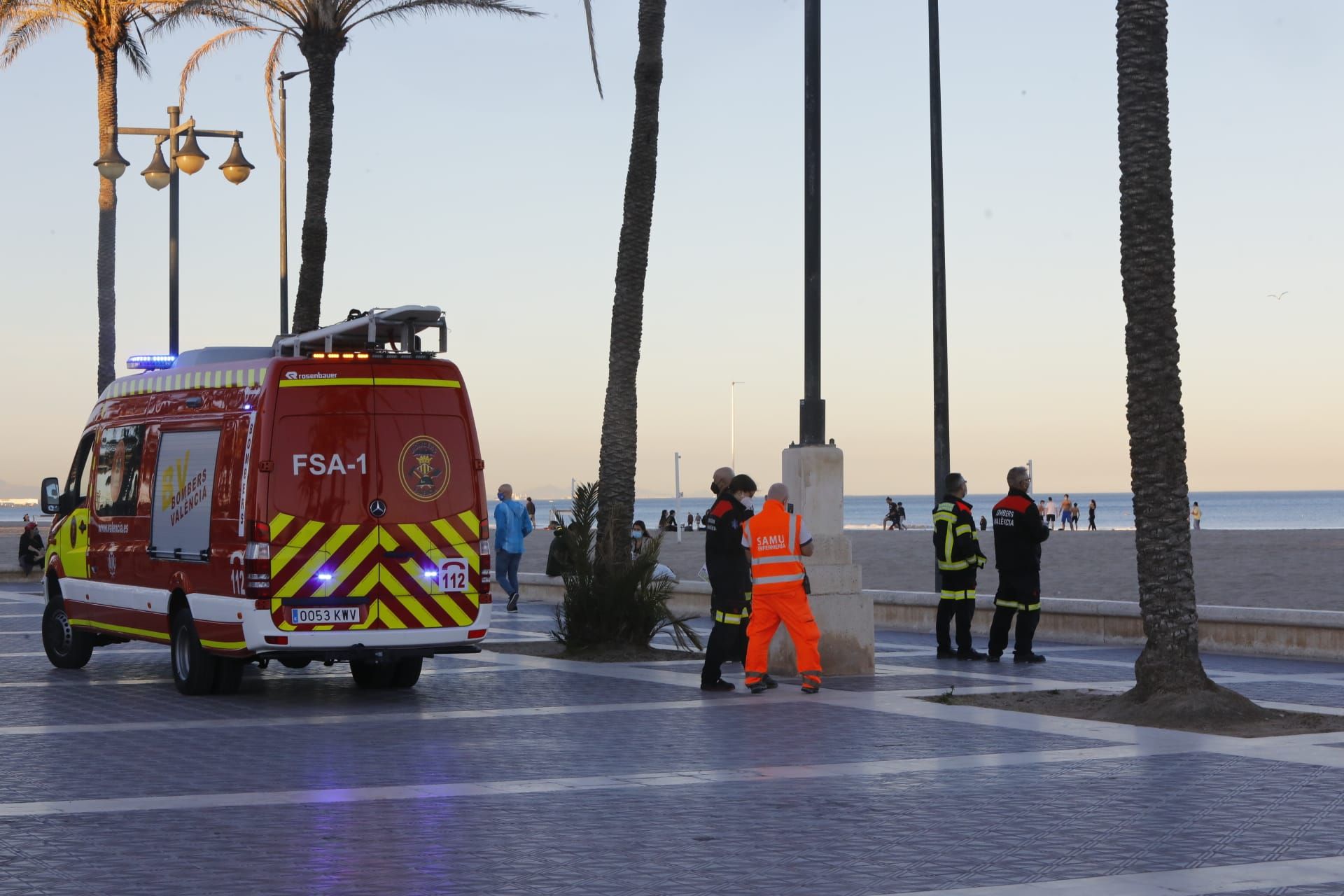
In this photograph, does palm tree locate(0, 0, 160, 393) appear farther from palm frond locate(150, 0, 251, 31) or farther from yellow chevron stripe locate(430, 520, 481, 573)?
yellow chevron stripe locate(430, 520, 481, 573)

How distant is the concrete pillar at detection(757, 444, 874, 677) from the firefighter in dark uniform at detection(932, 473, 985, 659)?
187 centimetres

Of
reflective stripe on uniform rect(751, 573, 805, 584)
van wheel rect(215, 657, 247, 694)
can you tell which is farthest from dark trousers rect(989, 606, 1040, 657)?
van wheel rect(215, 657, 247, 694)

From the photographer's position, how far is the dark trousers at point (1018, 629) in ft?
56.9

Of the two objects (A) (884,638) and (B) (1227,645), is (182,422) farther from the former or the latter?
(B) (1227,645)

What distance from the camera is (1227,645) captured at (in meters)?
18.2

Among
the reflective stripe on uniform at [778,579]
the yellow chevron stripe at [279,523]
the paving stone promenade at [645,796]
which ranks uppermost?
the yellow chevron stripe at [279,523]

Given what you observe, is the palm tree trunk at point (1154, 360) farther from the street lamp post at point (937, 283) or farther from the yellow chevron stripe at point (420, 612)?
the street lamp post at point (937, 283)

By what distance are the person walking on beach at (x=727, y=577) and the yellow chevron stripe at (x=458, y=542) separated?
6.18 feet

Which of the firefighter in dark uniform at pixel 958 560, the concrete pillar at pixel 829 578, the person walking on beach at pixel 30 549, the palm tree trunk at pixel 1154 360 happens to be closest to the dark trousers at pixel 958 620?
the firefighter in dark uniform at pixel 958 560

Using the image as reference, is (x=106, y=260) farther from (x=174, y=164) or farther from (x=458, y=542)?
(x=458, y=542)

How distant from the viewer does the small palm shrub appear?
17.9 metres

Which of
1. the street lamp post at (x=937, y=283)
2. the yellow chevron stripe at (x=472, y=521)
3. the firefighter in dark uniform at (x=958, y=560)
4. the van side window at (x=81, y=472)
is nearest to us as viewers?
the yellow chevron stripe at (x=472, y=521)

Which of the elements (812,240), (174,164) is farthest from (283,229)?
(812,240)

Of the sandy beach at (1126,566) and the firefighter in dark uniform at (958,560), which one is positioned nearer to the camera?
the firefighter in dark uniform at (958,560)
